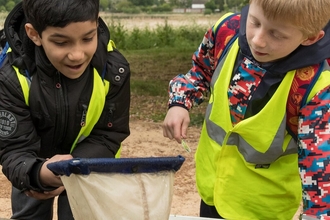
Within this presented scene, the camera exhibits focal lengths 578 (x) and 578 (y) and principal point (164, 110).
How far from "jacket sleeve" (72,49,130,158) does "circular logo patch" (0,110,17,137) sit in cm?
28

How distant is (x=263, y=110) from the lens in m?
1.96

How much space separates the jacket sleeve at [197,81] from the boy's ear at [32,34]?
1.78ft

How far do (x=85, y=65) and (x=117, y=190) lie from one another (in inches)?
28.1

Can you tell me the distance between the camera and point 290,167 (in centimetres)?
213

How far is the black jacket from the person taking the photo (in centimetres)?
211

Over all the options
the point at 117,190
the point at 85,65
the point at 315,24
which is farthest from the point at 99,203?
the point at 315,24

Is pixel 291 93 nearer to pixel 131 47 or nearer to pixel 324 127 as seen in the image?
pixel 324 127

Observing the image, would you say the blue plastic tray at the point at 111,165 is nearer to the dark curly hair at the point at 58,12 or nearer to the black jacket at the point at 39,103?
the black jacket at the point at 39,103

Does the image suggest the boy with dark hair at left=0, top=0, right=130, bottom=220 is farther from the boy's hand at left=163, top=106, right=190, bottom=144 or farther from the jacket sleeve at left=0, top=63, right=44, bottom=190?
the boy's hand at left=163, top=106, right=190, bottom=144

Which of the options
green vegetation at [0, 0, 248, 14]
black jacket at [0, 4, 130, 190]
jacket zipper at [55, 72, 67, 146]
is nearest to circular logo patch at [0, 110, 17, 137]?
black jacket at [0, 4, 130, 190]

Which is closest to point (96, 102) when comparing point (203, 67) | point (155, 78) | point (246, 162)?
point (203, 67)

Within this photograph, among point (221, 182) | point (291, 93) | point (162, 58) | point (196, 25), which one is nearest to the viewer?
point (291, 93)

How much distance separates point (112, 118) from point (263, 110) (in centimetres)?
67

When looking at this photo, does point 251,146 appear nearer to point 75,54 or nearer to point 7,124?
point 75,54
